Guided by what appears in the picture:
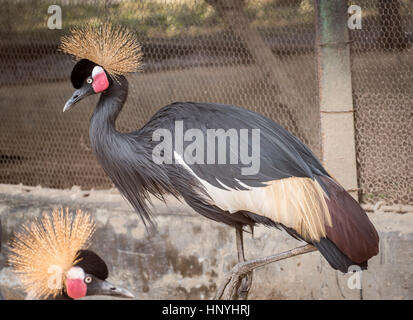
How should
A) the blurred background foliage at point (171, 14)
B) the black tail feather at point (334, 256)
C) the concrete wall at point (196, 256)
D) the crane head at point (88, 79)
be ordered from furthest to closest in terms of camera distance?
the blurred background foliage at point (171, 14), the concrete wall at point (196, 256), the crane head at point (88, 79), the black tail feather at point (334, 256)

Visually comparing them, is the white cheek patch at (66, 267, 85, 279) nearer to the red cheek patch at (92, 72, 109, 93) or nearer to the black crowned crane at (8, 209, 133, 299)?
the black crowned crane at (8, 209, 133, 299)

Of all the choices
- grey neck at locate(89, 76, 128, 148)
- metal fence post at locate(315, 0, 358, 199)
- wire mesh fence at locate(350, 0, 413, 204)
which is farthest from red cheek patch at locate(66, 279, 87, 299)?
wire mesh fence at locate(350, 0, 413, 204)

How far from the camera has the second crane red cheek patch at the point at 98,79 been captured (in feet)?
7.53

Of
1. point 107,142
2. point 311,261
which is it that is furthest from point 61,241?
point 311,261

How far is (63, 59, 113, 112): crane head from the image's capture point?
2.29 metres

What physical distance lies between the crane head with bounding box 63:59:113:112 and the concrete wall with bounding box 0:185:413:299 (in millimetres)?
1058

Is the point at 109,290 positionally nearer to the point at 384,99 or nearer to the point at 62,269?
the point at 62,269

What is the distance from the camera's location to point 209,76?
349 centimetres

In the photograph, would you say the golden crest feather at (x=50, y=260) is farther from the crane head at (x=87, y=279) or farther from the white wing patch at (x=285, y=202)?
the white wing patch at (x=285, y=202)

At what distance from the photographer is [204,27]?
3371 mm

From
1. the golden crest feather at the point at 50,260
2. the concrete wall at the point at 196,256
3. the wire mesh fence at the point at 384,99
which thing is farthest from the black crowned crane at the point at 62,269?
the wire mesh fence at the point at 384,99

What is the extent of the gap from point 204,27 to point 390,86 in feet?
3.23

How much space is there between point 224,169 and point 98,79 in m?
0.55

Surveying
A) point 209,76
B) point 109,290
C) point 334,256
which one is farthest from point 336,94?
point 109,290
